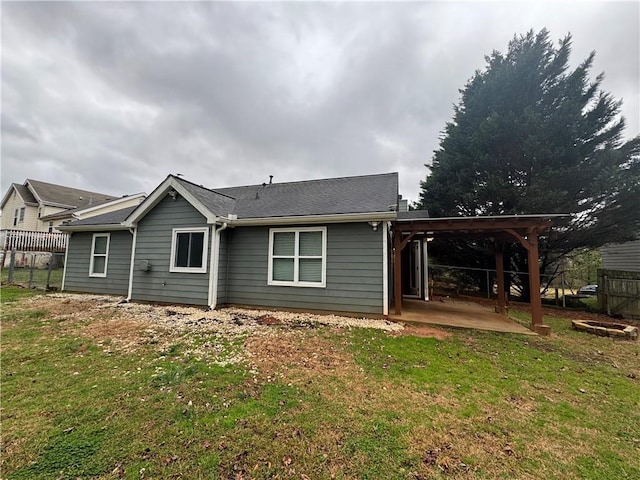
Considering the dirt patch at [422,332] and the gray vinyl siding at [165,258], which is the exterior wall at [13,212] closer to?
the gray vinyl siding at [165,258]

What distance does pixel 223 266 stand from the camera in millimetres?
8594

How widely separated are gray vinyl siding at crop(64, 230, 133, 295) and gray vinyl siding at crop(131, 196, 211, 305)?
161 cm

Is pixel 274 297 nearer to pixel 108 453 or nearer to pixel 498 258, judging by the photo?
pixel 108 453

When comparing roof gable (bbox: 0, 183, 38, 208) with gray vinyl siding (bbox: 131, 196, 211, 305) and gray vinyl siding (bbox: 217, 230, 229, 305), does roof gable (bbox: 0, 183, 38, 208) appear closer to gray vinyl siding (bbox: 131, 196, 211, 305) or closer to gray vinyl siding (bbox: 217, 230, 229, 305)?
gray vinyl siding (bbox: 131, 196, 211, 305)

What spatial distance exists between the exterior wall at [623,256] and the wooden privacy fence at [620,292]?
5.00m

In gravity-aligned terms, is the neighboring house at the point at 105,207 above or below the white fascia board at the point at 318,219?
above

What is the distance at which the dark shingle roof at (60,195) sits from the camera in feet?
78.2

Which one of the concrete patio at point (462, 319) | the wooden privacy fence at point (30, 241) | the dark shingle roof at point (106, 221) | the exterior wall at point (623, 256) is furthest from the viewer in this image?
the wooden privacy fence at point (30, 241)

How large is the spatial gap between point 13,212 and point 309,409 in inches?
1413

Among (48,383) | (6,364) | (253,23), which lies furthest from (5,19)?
(48,383)

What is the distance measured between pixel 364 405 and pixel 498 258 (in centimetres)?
812

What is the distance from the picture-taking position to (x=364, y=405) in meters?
→ 3.17

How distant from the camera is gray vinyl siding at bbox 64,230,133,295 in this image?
33.3 ft

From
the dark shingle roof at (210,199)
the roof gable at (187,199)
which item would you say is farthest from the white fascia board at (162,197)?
the dark shingle roof at (210,199)
